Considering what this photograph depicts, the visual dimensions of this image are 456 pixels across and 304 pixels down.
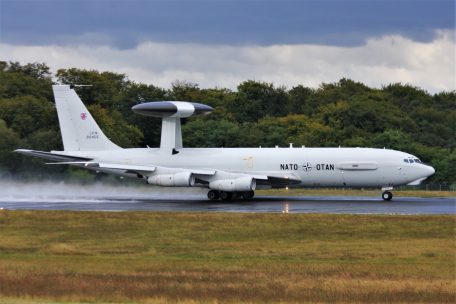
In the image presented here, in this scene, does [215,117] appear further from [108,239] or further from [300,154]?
[108,239]

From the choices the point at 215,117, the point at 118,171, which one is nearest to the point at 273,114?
the point at 215,117

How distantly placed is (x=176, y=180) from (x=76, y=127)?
1062 centimetres

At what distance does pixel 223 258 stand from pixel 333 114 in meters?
84.2

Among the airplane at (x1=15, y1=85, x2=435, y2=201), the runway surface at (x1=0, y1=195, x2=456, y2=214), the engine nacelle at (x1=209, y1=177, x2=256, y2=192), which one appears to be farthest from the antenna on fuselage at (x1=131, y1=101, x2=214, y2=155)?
the engine nacelle at (x1=209, y1=177, x2=256, y2=192)

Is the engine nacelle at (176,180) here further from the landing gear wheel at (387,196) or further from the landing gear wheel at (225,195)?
the landing gear wheel at (387,196)

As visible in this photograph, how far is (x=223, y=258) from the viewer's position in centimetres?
3447

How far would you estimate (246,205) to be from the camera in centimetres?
5575

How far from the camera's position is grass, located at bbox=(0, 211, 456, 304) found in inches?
1050

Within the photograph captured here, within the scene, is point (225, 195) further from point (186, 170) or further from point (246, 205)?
point (246, 205)

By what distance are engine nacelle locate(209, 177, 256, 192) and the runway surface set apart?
88 cm

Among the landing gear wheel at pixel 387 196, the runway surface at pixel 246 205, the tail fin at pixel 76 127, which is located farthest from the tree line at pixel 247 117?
the landing gear wheel at pixel 387 196

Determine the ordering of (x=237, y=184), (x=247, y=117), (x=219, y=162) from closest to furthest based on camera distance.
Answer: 1. (x=237, y=184)
2. (x=219, y=162)
3. (x=247, y=117)

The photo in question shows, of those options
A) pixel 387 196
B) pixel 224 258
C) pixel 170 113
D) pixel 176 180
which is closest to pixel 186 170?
pixel 176 180

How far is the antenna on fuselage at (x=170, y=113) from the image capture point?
62.8 meters
